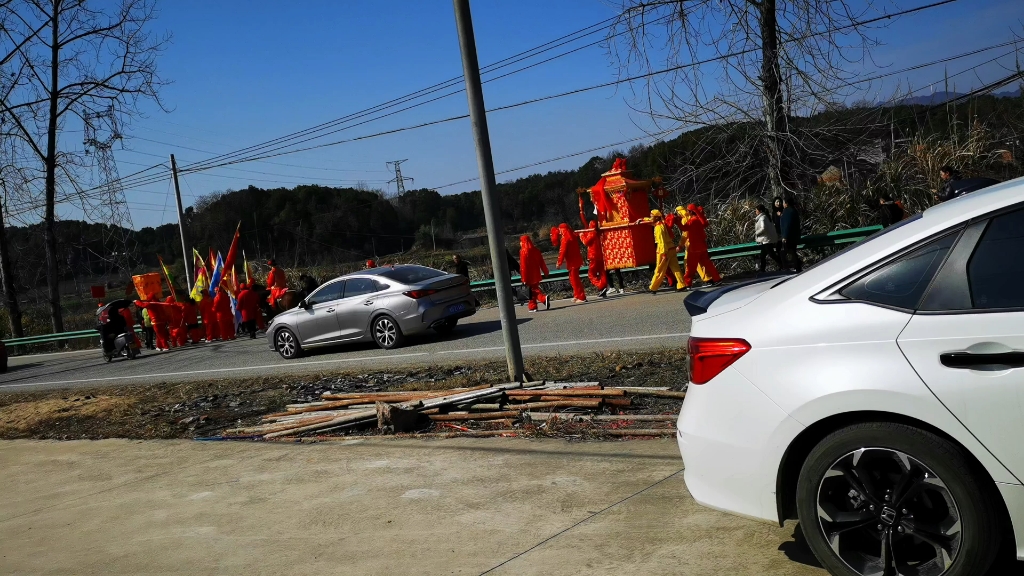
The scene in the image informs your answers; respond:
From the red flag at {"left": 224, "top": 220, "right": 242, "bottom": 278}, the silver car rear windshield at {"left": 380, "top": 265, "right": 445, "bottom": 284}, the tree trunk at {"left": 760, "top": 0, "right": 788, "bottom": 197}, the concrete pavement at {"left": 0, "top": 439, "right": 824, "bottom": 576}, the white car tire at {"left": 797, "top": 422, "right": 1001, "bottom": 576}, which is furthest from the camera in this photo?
the red flag at {"left": 224, "top": 220, "right": 242, "bottom": 278}

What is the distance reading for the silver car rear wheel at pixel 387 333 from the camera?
15.2 m

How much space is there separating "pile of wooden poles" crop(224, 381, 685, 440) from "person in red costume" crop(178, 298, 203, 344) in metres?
15.8

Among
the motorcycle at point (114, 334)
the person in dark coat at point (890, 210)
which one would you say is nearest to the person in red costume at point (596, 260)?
the person in dark coat at point (890, 210)

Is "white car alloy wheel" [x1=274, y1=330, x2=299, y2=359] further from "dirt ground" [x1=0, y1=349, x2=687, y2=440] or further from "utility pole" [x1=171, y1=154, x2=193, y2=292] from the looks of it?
"utility pole" [x1=171, y1=154, x2=193, y2=292]

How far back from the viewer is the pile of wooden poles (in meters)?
7.15

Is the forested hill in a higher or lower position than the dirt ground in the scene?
higher

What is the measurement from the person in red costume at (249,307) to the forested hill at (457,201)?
31.4 feet

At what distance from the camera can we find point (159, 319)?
75.1ft

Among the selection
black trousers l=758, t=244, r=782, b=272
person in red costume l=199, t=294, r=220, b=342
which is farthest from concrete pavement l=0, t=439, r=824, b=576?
person in red costume l=199, t=294, r=220, b=342

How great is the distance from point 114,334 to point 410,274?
34.2ft

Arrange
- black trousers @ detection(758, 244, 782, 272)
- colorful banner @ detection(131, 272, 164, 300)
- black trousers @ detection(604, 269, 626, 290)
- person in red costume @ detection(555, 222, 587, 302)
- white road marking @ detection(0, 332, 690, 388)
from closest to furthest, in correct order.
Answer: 1. white road marking @ detection(0, 332, 690, 388)
2. black trousers @ detection(758, 244, 782, 272)
3. person in red costume @ detection(555, 222, 587, 302)
4. black trousers @ detection(604, 269, 626, 290)
5. colorful banner @ detection(131, 272, 164, 300)

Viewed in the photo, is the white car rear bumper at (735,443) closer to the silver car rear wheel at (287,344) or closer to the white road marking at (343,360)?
the white road marking at (343,360)

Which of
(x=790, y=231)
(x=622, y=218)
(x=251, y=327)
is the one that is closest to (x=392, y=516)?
(x=790, y=231)

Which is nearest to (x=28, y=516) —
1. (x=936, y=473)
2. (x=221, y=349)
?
(x=936, y=473)
